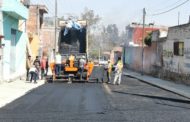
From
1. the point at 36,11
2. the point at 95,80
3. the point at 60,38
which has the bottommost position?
the point at 95,80

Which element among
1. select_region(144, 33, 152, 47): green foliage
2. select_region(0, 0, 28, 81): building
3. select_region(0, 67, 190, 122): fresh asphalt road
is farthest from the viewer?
select_region(144, 33, 152, 47): green foliage

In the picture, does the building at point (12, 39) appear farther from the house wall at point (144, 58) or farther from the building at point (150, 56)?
the house wall at point (144, 58)

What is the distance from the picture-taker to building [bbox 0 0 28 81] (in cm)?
2984

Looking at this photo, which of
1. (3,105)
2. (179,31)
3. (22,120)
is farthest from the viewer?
(179,31)

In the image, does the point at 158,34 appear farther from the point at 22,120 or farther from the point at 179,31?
the point at 22,120

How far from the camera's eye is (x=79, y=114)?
15438mm

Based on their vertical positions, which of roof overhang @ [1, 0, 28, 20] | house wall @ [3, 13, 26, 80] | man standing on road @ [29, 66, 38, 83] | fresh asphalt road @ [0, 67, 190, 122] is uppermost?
roof overhang @ [1, 0, 28, 20]

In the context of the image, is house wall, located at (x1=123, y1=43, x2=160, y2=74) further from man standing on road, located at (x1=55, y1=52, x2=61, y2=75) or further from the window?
man standing on road, located at (x1=55, y1=52, x2=61, y2=75)

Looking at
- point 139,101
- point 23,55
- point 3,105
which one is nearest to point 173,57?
point 23,55

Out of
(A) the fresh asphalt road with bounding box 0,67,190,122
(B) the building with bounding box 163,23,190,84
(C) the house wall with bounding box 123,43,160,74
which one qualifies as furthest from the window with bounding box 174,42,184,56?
A: (A) the fresh asphalt road with bounding box 0,67,190,122

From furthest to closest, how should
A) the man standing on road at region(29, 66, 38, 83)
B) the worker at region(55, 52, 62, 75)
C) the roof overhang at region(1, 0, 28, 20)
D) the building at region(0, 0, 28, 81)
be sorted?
the worker at region(55, 52, 62, 75) < the man standing on road at region(29, 66, 38, 83) < the building at region(0, 0, 28, 81) < the roof overhang at region(1, 0, 28, 20)

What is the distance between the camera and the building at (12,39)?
29844 mm

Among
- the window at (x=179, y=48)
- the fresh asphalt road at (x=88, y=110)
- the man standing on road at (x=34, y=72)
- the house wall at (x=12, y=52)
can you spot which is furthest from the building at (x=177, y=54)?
the fresh asphalt road at (x=88, y=110)

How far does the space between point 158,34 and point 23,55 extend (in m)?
14.0
